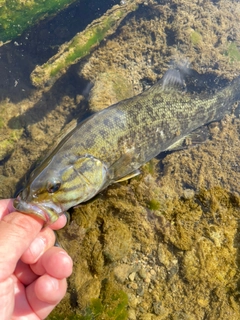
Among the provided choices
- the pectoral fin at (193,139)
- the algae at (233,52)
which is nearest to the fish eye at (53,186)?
the pectoral fin at (193,139)

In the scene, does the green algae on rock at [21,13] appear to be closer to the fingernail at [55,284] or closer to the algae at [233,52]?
the algae at [233,52]

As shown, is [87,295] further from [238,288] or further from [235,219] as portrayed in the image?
[235,219]

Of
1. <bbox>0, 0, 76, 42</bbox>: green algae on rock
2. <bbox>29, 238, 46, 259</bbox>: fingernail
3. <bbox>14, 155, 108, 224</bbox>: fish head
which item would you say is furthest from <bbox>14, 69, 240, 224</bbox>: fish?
<bbox>0, 0, 76, 42</bbox>: green algae on rock

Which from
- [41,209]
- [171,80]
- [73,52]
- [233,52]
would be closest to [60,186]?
[41,209]

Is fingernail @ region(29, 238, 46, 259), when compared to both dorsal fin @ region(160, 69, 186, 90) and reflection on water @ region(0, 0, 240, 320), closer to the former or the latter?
reflection on water @ region(0, 0, 240, 320)

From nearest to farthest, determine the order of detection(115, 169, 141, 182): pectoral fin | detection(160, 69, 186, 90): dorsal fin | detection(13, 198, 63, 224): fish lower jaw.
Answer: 1. detection(13, 198, 63, 224): fish lower jaw
2. detection(115, 169, 141, 182): pectoral fin
3. detection(160, 69, 186, 90): dorsal fin

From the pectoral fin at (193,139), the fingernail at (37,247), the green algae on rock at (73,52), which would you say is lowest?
the pectoral fin at (193,139)

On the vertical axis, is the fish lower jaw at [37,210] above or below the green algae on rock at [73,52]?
below
